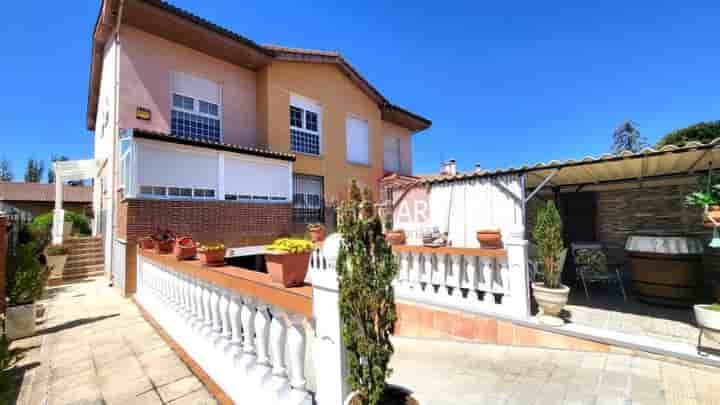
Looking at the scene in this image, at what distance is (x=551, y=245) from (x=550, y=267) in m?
0.30

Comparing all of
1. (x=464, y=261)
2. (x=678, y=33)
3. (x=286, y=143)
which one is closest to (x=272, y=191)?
(x=286, y=143)

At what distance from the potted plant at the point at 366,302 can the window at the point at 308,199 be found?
10.3m

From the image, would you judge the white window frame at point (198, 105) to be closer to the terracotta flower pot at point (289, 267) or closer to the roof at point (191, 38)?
the roof at point (191, 38)

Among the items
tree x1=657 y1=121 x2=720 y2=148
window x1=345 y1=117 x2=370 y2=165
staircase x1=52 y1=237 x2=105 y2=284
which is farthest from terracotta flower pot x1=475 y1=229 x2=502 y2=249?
tree x1=657 y1=121 x2=720 y2=148

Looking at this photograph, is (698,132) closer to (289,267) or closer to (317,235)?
(317,235)

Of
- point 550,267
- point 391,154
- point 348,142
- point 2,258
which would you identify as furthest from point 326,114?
point 550,267

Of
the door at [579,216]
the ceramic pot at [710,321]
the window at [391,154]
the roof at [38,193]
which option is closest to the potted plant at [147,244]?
the ceramic pot at [710,321]

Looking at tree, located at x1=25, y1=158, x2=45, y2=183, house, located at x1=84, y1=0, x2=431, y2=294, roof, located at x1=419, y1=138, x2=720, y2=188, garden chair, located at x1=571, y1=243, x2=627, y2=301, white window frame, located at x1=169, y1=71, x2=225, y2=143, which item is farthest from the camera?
tree, located at x1=25, y1=158, x2=45, y2=183

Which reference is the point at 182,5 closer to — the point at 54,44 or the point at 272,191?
the point at 272,191

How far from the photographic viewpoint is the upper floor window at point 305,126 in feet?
40.5

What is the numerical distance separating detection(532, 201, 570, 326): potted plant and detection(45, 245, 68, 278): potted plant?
11846 millimetres

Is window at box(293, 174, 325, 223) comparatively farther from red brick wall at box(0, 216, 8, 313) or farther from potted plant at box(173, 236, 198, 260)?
red brick wall at box(0, 216, 8, 313)

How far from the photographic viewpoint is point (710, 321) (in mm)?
2803

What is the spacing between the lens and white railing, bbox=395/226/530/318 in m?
3.95
